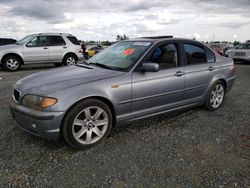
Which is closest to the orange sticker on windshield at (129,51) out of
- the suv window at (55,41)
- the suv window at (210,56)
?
the suv window at (210,56)

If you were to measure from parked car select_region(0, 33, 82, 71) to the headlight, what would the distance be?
28.9ft

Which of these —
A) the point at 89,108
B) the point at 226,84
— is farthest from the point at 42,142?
the point at 226,84

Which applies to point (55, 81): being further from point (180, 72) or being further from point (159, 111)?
point (180, 72)

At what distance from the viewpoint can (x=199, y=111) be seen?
5117 mm

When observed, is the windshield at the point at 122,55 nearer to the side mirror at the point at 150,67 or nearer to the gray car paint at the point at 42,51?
the side mirror at the point at 150,67

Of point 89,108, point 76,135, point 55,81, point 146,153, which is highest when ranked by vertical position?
point 55,81

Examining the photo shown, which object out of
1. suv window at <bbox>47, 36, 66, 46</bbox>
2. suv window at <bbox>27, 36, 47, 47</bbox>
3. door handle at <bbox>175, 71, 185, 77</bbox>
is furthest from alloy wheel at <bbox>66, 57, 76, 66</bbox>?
door handle at <bbox>175, 71, 185, 77</bbox>

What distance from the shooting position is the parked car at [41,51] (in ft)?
36.7

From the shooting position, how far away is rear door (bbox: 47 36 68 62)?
12077mm

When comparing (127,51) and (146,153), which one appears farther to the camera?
(127,51)

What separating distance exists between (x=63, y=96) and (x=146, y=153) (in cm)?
131

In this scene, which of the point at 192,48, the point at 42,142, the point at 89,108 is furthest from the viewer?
the point at 192,48

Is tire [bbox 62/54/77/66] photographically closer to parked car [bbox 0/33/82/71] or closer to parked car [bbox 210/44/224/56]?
parked car [bbox 0/33/82/71]

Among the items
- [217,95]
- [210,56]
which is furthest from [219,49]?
[210,56]
